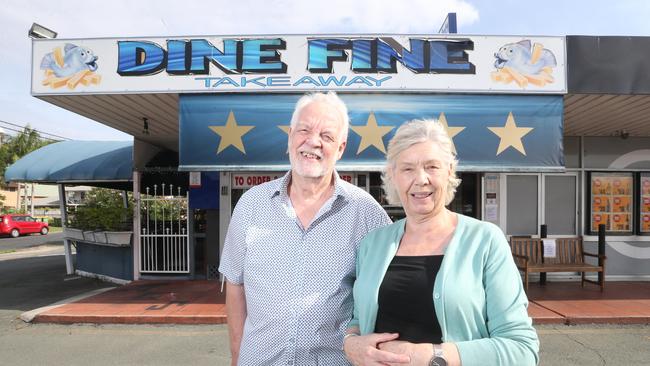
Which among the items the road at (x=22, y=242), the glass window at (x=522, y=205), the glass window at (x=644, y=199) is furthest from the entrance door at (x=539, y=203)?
the road at (x=22, y=242)

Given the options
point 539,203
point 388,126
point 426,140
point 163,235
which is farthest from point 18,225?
point 426,140

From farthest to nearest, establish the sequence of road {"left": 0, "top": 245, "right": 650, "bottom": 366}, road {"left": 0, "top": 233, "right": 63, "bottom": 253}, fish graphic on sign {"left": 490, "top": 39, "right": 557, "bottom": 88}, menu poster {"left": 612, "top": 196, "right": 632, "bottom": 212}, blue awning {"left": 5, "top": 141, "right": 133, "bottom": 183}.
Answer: road {"left": 0, "top": 233, "right": 63, "bottom": 253} → blue awning {"left": 5, "top": 141, "right": 133, "bottom": 183} → menu poster {"left": 612, "top": 196, "right": 632, "bottom": 212} → fish graphic on sign {"left": 490, "top": 39, "right": 557, "bottom": 88} → road {"left": 0, "top": 245, "right": 650, "bottom": 366}

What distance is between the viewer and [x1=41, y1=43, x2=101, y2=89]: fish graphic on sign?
19.9 feet

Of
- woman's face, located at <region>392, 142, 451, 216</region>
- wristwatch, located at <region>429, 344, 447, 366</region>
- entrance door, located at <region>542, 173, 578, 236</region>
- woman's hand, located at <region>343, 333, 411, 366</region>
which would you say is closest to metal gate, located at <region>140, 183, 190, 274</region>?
entrance door, located at <region>542, 173, 578, 236</region>

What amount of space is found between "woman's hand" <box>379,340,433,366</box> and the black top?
49mm

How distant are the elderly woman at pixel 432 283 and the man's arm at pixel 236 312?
0.59 metres

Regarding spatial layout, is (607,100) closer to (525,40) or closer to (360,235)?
(525,40)

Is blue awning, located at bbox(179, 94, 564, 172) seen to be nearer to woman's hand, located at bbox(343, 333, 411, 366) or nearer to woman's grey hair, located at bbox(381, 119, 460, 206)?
woman's grey hair, located at bbox(381, 119, 460, 206)

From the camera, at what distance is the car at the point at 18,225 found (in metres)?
23.5

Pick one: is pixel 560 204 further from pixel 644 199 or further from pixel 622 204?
pixel 644 199

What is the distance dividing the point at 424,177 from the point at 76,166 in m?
9.58

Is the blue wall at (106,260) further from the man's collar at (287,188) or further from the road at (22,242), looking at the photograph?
the road at (22,242)

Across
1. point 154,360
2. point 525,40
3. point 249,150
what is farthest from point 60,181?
point 525,40

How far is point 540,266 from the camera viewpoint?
7.38 meters
